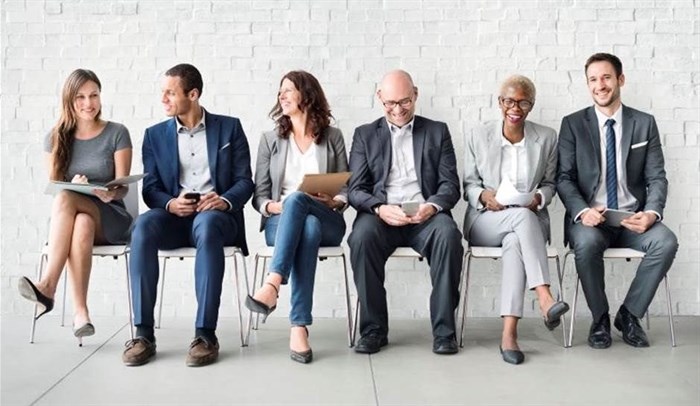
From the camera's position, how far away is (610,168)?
4.20m

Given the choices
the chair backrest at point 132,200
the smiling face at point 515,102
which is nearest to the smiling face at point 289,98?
the chair backrest at point 132,200

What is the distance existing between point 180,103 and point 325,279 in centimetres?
137

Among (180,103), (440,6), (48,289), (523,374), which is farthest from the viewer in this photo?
(440,6)

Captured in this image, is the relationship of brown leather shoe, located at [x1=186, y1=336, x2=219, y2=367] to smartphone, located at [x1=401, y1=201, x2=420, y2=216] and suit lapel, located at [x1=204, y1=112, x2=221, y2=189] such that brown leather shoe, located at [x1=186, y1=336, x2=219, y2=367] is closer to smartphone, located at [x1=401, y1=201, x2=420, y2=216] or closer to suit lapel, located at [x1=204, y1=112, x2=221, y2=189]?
suit lapel, located at [x1=204, y1=112, x2=221, y2=189]

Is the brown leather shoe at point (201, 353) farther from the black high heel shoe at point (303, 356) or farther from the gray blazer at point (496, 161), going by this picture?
the gray blazer at point (496, 161)

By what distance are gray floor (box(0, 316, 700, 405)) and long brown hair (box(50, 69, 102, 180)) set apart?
0.86 meters

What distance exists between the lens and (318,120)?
163 inches

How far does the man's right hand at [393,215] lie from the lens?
12.6 feet

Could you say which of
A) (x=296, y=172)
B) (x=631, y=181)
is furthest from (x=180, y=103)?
(x=631, y=181)

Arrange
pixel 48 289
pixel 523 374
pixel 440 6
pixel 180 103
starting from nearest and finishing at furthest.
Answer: pixel 523 374, pixel 48 289, pixel 180 103, pixel 440 6

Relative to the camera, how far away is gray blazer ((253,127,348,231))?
4.12 meters

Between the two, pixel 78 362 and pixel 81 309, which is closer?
pixel 78 362

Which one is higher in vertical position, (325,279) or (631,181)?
(631,181)

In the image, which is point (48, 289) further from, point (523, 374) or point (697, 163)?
point (697, 163)
